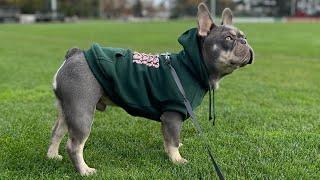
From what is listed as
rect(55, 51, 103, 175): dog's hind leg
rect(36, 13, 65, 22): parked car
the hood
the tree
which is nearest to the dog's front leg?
the hood

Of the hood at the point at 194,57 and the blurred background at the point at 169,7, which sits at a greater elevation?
the hood at the point at 194,57

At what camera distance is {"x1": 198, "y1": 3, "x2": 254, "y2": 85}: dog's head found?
5.16m

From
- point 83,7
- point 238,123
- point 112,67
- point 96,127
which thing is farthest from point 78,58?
point 83,7

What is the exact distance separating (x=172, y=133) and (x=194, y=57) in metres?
0.81

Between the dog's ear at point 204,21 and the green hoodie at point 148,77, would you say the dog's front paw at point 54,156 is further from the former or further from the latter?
the dog's ear at point 204,21

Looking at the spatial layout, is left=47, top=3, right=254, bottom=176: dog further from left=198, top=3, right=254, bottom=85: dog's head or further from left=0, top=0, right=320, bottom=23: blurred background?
left=0, top=0, right=320, bottom=23: blurred background

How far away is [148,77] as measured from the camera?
5.34 metres

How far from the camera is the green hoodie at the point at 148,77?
5258mm

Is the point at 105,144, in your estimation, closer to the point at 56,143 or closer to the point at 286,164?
the point at 56,143

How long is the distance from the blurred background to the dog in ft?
263

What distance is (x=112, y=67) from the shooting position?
524cm

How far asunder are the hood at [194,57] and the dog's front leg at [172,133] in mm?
454

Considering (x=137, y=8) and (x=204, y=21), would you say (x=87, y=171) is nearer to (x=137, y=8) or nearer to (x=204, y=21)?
(x=204, y=21)

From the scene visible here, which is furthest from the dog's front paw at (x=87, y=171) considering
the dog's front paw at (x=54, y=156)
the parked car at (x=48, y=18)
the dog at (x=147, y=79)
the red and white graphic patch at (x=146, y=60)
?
the parked car at (x=48, y=18)
